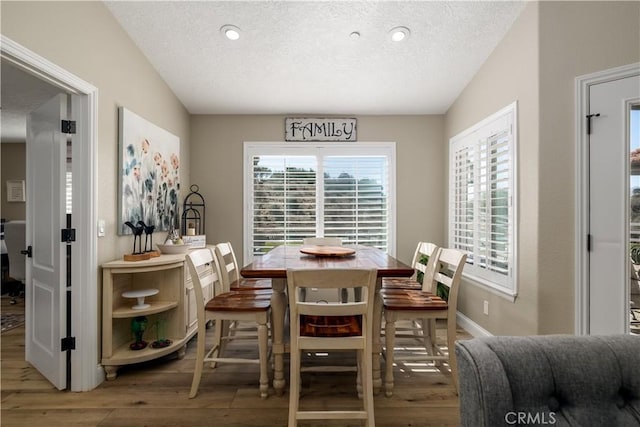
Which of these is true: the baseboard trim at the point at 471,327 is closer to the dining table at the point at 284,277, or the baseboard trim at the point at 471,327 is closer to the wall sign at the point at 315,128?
the dining table at the point at 284,277

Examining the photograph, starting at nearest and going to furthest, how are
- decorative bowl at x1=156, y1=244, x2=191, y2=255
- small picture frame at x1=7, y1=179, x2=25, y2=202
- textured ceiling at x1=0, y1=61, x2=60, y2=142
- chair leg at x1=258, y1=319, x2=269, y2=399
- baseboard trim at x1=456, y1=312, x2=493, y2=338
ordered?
chair leg at x1=258, y1=319, x2=269, y2=399 < decorative bowl at x1=156, y1=244, x2=191, y2=255 < baseboard trim at x1=456, y1=312, x2=493, y2=338 < textured ceiling at x1=0, y1=61, x2=60, y2=142 < small picture frame at x1=7, y1=179, x2=25, y2=202

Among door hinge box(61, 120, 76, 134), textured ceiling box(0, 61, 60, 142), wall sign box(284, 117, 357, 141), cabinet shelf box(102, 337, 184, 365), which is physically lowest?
cabinet shelf box(102, 337, 184, 365)

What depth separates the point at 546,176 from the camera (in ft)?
7.50

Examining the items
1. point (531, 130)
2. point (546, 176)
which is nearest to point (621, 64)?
point (531, 130)

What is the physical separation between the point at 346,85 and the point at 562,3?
1856 millimetres

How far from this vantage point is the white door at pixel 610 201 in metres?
2.03

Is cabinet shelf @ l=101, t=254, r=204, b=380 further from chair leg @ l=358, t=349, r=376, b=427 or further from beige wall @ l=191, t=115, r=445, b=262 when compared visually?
chair leg @ l=358, t=349, r=376, b=427

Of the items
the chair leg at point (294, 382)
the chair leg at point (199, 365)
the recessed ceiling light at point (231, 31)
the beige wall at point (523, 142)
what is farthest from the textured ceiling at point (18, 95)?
the beige wall at point (523, 142)

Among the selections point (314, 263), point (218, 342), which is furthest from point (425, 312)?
point (218, 342)

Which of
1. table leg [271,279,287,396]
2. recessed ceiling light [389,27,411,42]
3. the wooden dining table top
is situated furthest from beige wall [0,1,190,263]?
recessed ceiling light [389,27,411,42]

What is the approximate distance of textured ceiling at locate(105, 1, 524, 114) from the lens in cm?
247

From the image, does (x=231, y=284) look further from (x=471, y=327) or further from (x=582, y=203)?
(x=582, y=203)

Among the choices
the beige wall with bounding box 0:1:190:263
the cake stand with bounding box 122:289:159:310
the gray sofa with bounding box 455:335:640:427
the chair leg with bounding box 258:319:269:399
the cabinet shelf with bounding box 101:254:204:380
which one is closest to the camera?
the gray sofa with bounding box 455:335:640:427

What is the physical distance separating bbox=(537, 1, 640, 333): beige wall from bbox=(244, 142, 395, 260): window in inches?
73.3
